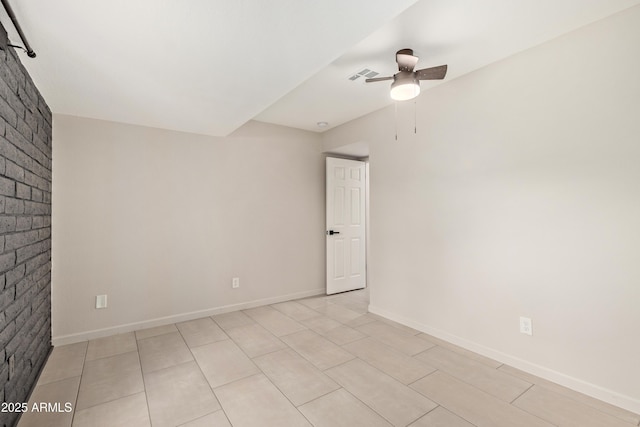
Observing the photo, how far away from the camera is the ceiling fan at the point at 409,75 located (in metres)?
2.23

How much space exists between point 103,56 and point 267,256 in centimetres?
282

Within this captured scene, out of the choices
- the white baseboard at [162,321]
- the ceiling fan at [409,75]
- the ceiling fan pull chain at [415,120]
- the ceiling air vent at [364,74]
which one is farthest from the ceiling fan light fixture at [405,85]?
the white baseboard at [162,321]

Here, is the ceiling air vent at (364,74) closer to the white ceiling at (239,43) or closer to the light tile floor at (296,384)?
the white ceiling at (239,43)

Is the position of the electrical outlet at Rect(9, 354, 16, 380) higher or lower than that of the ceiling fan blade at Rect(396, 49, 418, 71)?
lower

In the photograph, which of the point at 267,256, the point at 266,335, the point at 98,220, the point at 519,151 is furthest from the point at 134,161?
the point at 519,151

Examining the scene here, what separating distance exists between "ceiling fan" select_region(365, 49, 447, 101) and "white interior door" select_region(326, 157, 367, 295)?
2174mm

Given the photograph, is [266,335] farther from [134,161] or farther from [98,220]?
[134,161]

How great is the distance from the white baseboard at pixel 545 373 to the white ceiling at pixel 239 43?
2466mm

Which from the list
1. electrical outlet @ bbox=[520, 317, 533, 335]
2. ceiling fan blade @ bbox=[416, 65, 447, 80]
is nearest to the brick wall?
ceiling fan blade @ bbox=[416, 65, 447, 80]

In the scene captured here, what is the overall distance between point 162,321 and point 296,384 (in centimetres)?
200

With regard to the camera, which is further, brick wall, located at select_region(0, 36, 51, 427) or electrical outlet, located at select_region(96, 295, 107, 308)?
electrical outlet, located at select_region(96, 295, 107, 308)

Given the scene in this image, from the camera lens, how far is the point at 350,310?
3.85 m

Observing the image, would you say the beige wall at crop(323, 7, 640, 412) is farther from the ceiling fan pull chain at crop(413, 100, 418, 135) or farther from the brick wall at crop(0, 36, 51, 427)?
the brick wall at crop(0, 36, 51, 427)

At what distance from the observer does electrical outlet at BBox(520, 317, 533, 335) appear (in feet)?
7.66
